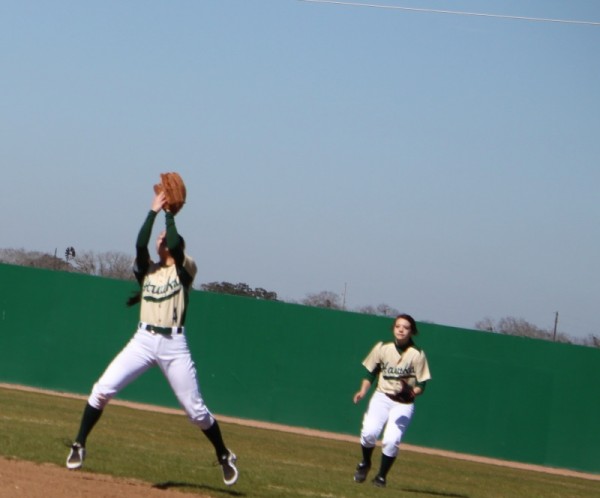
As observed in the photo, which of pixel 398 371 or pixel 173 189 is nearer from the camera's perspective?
pixel 173 189

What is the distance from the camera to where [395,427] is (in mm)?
10938

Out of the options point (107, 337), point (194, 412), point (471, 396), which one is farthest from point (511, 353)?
point (194, 412)

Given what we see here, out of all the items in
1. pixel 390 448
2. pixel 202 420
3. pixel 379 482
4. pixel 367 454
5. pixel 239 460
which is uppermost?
pixel 202 420

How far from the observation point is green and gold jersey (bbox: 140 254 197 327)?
8031 mm

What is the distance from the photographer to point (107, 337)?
2127 centimetres

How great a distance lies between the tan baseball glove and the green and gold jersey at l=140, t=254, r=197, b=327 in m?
0.36

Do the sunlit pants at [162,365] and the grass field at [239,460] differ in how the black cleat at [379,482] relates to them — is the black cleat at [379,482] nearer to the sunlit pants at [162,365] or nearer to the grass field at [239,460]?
the grass field at [239,460]

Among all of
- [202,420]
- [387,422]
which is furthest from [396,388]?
[202,420]

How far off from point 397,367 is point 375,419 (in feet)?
1.75

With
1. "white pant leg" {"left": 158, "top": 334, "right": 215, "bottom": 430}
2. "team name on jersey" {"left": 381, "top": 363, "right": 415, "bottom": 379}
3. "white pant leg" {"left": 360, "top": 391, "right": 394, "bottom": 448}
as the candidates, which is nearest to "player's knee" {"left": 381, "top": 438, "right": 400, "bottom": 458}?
"white pant leg" {"left": 360, "top": 391, "right": 394, "bottom": 448}

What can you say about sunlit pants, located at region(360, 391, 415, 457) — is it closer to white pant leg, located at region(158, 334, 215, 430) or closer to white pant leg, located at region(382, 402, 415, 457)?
white pant leg, located at region(382, 402, 415, 457)

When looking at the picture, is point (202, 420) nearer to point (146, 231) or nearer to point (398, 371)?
point (146, 231)

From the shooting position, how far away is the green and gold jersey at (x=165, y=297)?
8031mm

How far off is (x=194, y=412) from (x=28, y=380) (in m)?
14.1
